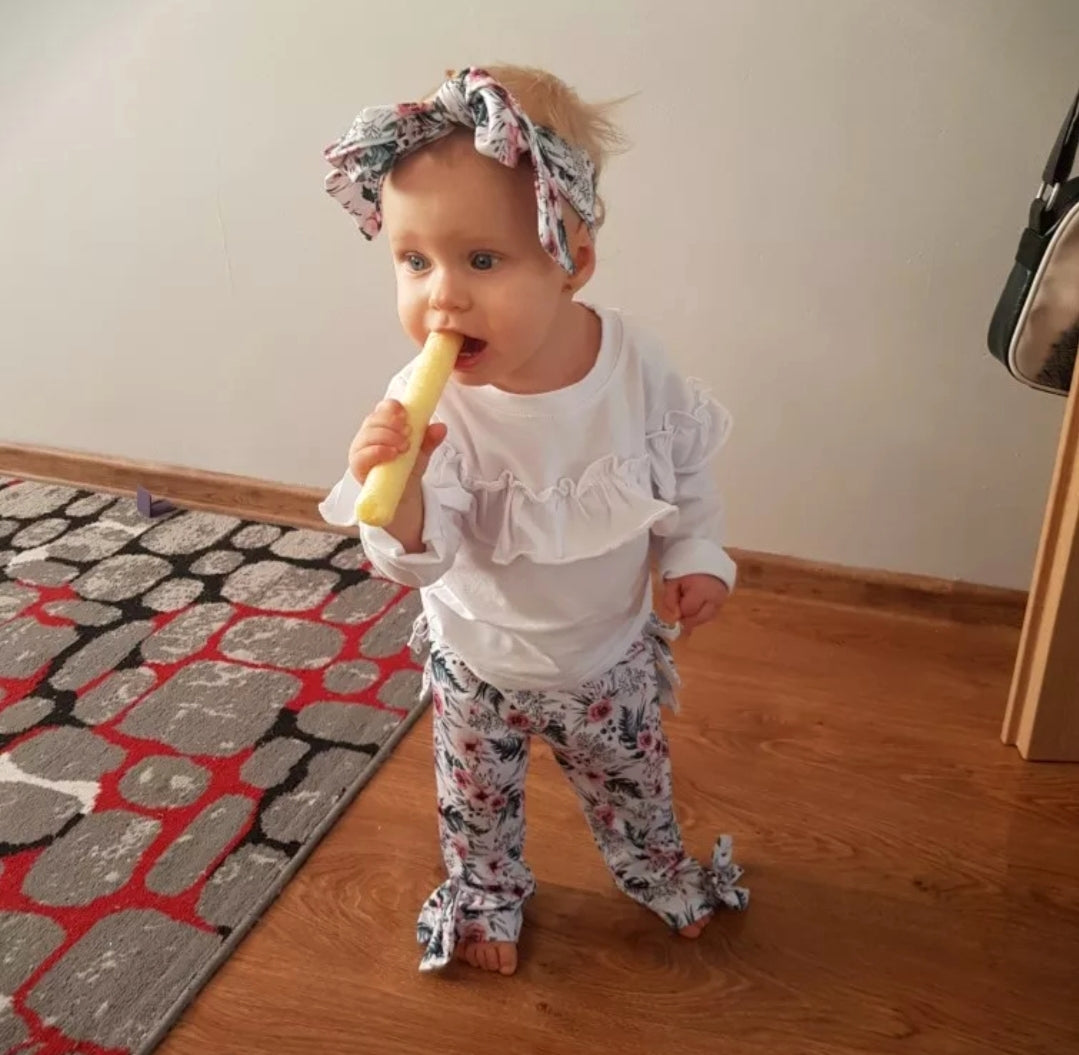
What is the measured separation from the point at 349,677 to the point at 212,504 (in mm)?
644

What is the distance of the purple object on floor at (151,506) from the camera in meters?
1.91

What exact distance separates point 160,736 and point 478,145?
3.18 ft

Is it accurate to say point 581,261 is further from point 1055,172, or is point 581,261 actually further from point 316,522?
point 316,522

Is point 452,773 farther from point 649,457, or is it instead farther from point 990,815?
point 990,815

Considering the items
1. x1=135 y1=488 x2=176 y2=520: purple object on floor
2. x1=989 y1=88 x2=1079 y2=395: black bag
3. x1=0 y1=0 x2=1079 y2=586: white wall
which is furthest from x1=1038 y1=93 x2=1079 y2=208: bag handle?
x1=135 y1=488 x2=176 y2=520: purple object on floor

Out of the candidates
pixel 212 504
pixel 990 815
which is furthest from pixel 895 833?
pixel 212 504

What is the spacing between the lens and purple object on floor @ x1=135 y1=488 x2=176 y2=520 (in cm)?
191

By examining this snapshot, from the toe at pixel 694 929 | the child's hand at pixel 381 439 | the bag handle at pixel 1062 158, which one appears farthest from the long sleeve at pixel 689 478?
the bag handle at pixel 1062 158

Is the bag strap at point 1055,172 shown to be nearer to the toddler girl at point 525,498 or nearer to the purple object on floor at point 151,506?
the toddler girl at point 525,498

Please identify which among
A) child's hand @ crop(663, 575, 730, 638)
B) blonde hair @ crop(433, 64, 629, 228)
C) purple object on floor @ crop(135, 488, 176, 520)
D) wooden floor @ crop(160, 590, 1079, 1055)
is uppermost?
blonde hair @ crop(433, 64, 629, 228)

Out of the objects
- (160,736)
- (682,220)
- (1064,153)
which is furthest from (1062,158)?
(160,736)

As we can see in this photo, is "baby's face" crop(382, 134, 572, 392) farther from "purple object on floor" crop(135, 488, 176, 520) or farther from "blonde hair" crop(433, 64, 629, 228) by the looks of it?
"purple object on floor" crop(135, 488, 176, 520)

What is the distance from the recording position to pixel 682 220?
1419 mm

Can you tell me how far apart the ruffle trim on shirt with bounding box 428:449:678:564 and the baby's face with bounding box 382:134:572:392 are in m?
0.11
